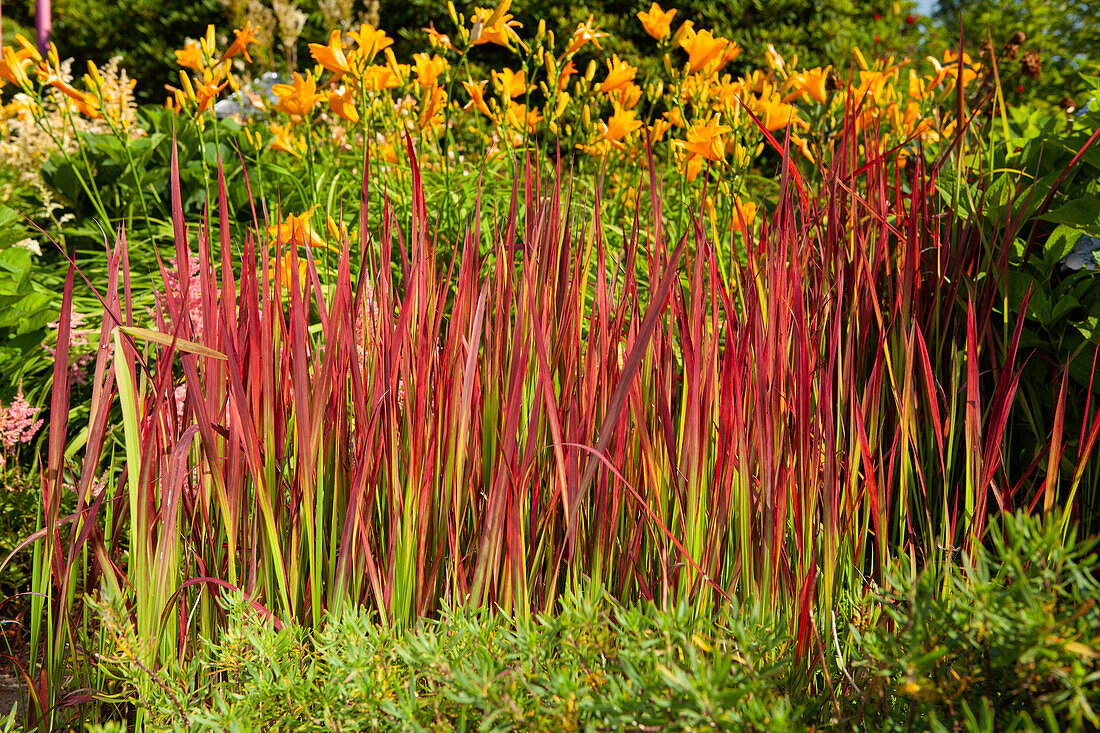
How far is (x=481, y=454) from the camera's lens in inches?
53.4

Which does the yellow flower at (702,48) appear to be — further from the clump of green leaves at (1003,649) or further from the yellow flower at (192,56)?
the clump of green leaves at (1003,649)

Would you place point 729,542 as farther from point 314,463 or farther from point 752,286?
point 314,463

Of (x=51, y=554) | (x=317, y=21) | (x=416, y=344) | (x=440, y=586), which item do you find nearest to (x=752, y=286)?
(x=416, y=344)

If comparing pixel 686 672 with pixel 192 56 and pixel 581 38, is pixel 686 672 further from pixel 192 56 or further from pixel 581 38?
pixel 192 56

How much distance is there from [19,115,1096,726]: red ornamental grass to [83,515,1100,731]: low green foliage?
0.11 metres

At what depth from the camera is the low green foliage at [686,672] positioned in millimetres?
819

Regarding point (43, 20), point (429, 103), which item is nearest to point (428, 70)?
point (429, 103)

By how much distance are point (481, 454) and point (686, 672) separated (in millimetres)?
534

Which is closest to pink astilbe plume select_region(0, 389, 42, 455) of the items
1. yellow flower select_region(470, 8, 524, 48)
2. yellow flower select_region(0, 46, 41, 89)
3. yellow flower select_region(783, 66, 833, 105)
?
yellow flower select_region(0, 46, 41, 89)

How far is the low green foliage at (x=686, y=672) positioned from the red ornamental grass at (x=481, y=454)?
0.11m

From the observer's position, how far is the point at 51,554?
1237 millimetres

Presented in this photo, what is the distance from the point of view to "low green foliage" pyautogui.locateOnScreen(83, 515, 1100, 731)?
0.82 m

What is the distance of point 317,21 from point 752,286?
300 inches

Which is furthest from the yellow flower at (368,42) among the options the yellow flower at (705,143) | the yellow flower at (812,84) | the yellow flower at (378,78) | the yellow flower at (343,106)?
the yellow flower at (812,84)
